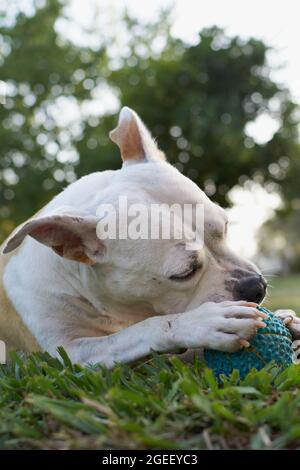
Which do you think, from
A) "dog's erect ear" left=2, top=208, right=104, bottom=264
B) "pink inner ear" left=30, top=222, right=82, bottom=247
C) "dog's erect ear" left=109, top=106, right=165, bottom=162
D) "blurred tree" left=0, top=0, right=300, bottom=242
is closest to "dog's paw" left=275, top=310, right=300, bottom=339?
"dog's erect ear" left=2, top=208, right=104, bottom=264

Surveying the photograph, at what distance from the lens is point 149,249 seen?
3.13 meters

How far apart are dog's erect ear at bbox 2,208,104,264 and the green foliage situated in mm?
806

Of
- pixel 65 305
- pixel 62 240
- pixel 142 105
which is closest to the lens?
pixel 62 240

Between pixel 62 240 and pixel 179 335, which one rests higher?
pixel 62 240

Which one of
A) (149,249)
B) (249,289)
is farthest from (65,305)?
(249,289)

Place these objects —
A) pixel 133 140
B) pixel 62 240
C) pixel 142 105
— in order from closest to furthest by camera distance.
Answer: pixel 62 240 → pixel 133 140 → pixel 142 105

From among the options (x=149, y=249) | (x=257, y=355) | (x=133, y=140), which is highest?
(x=133, y=140)

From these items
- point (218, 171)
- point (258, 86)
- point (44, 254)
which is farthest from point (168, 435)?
point (258, 86)

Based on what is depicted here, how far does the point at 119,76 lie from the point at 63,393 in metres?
23.0

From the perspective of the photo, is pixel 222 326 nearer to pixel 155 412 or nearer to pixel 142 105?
pixel 155 412

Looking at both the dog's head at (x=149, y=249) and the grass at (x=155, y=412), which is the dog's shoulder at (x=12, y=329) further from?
the grass at (x=155, y=412)

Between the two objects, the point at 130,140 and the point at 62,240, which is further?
the point at 130,140

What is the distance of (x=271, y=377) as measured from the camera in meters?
2.40

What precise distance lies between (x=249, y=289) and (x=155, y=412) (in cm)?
113
